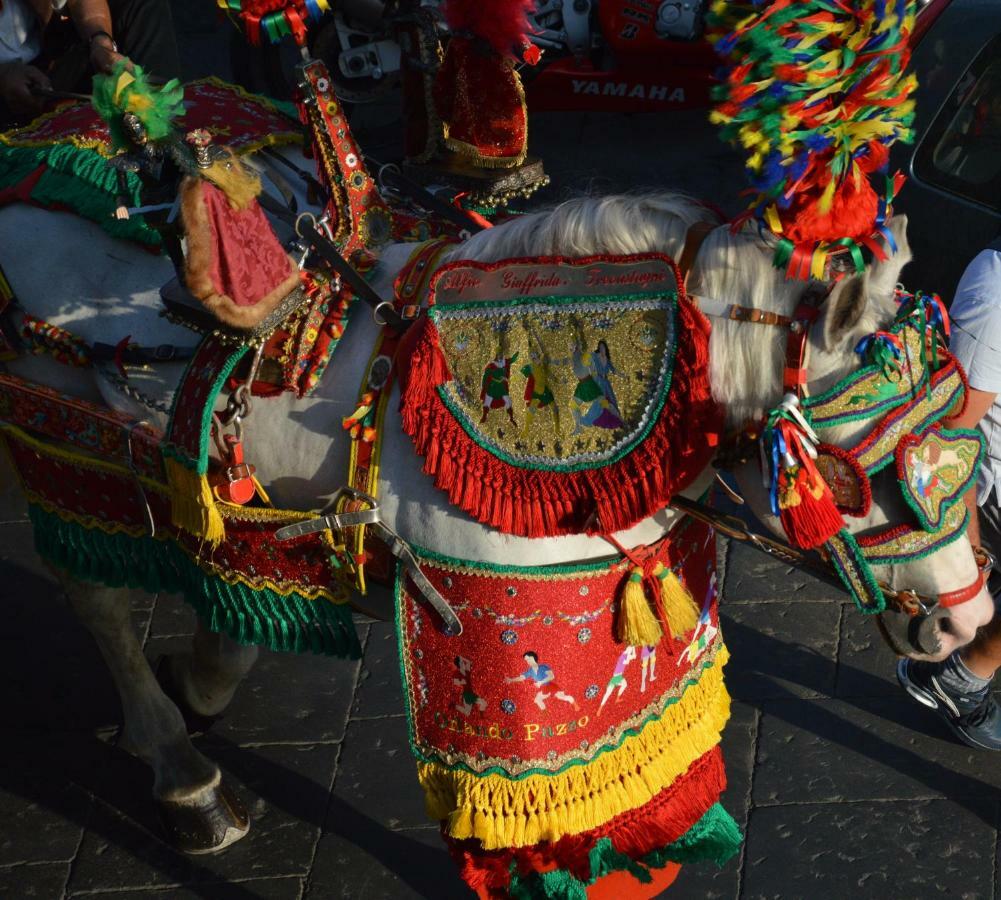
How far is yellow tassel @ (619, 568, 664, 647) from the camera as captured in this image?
89.6 inches

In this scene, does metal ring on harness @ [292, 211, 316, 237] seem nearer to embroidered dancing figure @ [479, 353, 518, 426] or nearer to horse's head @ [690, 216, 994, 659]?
embroidered dancing figure @ [479, 353, 518, 426]

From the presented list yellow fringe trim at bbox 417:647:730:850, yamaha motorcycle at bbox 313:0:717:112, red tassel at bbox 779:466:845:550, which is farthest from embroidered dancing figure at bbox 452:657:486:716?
yamaha motorcycle at bbox 313:0:717:112

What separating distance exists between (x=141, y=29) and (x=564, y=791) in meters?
2.81

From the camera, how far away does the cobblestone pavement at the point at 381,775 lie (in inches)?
130

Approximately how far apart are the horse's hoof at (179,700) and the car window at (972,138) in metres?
3.04

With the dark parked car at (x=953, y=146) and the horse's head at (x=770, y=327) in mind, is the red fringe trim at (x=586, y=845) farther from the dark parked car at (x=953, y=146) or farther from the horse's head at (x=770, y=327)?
the dark parked car at (x=953, y=146)

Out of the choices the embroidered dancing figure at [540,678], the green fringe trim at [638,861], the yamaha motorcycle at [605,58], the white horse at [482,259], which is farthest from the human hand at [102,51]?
the yamaha motorcycle at [605,58]

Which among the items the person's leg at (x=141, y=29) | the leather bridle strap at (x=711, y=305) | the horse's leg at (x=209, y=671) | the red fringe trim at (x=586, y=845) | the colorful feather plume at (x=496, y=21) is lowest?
the horse's leg at (x=209, y=671)

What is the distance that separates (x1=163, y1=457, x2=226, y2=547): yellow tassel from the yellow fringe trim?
601 millimetres

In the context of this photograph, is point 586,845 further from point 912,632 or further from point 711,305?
point 711,305

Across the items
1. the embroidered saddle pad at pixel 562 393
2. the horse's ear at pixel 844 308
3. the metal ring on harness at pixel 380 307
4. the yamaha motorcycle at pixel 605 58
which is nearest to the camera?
the horse's ear at pixel 844 308

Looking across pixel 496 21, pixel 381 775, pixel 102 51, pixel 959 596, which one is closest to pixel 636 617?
pixel 959 596

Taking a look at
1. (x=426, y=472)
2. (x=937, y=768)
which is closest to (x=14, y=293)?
(x=426, y=472)

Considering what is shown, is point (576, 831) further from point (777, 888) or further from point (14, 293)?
point (14, 293)
